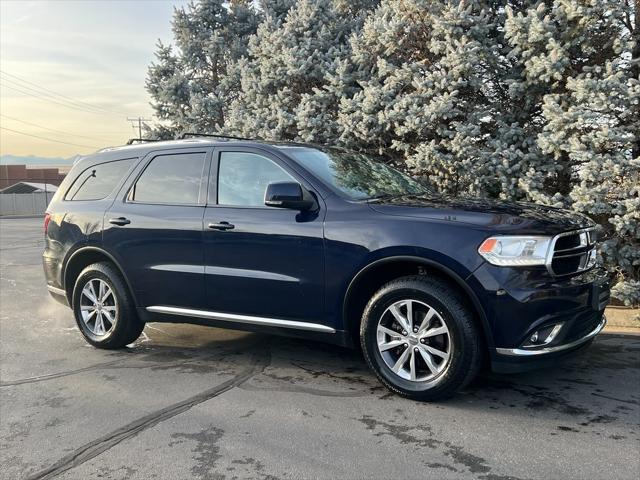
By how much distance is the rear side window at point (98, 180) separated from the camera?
559 centimetres

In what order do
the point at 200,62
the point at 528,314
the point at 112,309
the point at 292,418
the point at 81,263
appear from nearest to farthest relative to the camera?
the point at 528,314 → the point at 292,418 → the point at 112,309 → the point at 81,263 → the point at 200,62

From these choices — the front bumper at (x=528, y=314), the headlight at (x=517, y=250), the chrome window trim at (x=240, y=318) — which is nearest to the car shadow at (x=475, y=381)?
the front bumper at (x=528, y=314)

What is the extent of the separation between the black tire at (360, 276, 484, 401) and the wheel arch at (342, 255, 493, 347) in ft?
0.22

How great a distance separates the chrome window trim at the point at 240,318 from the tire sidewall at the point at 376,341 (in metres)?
0.31

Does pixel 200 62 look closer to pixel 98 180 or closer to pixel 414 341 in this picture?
pixel 98 180

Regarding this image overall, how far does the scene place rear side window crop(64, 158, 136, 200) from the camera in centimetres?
559

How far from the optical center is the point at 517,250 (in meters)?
3.60

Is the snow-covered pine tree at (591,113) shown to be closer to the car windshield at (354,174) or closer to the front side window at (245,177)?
the car windshield at (354,174)

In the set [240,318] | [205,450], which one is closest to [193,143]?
[240,318]

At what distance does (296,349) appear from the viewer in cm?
529

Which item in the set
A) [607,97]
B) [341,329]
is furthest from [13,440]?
[607,97]

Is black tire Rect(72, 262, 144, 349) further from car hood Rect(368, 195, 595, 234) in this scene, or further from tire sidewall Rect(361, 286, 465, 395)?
car hood Rect(368, 195, 595, 234)

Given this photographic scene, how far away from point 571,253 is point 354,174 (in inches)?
72.9

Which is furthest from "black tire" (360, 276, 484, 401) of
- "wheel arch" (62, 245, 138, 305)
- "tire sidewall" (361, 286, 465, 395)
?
"wheel arch" (62, 245, 138, 305)
